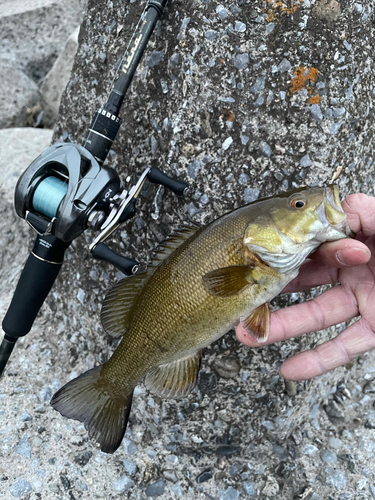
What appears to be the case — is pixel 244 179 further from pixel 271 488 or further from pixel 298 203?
pixel 271 488

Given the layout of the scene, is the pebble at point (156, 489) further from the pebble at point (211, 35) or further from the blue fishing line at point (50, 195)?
the pebble at point (211, 35)

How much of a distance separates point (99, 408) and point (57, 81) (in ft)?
14.6

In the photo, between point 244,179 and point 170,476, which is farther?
point 170,476

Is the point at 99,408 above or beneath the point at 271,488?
above

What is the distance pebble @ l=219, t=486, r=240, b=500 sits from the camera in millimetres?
2658

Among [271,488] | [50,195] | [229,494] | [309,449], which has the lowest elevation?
[229,494]

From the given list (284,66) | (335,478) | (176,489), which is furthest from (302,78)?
(176,489)

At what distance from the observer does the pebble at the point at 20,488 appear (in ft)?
8.37

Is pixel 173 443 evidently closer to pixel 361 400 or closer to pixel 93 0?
pixel 361 400

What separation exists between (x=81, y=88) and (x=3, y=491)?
2.60 m

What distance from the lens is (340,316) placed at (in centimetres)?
226

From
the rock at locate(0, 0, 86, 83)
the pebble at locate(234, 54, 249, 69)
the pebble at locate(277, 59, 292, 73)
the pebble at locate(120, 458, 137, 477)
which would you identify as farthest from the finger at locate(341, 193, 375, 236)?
the rock at locate(0, 0, 86, 83)

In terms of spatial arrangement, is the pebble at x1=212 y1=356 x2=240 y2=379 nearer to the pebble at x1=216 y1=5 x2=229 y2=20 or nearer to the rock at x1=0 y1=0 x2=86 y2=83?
the pebble at x1=216 y1=5 x2=229 y2=20

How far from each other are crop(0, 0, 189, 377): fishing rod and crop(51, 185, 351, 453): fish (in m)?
0.23
